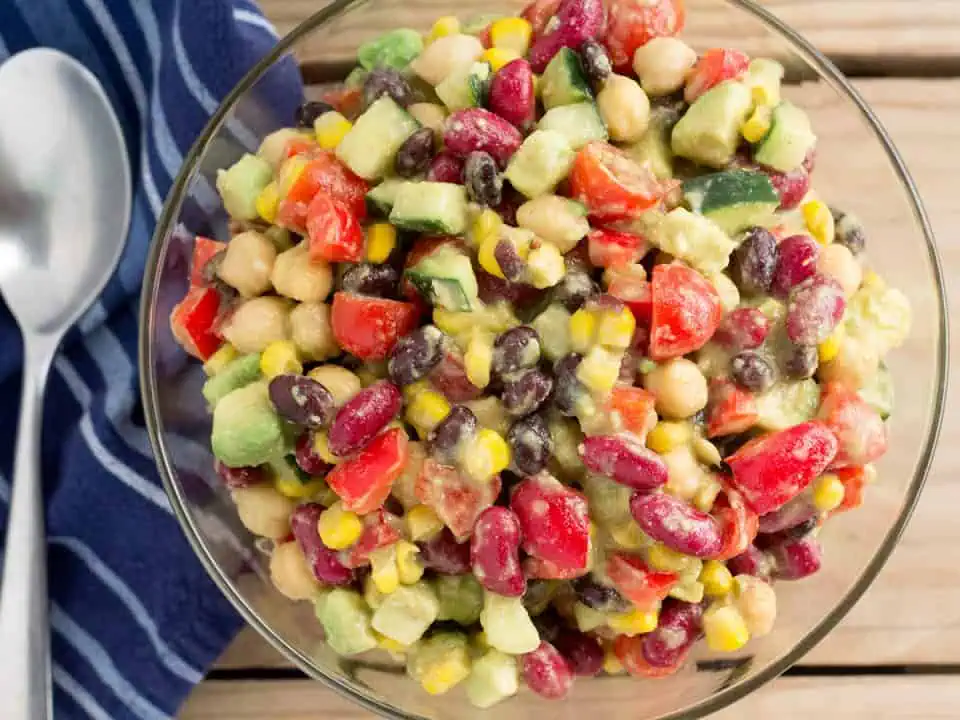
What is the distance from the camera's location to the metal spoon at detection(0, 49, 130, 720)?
1579mm

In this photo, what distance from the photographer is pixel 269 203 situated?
4.03 feet

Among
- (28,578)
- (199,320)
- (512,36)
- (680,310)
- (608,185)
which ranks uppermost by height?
(512,36)

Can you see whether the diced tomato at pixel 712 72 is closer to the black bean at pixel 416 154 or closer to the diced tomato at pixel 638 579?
the black bean at pixel 416 154

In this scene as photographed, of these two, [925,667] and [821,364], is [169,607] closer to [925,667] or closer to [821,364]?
[821,364]

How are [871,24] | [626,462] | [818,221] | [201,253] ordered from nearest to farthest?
[626,462] < [818,221] < [201,253] < [871,24]

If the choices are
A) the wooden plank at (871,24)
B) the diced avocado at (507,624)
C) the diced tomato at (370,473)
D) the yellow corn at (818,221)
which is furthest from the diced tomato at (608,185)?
the wooden plank at (871,24)

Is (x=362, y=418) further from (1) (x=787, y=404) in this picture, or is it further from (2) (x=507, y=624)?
(1) (x=787, y=404)

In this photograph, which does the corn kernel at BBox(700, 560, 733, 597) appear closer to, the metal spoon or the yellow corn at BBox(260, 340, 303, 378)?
the yellow corn at BBox(260, 340, 303, 378)

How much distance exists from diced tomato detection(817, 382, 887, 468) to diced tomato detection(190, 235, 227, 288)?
78 centimetres

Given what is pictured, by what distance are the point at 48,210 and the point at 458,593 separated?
3.09 feet

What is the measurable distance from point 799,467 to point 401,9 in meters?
0.88

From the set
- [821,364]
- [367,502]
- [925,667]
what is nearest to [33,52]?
[367,502]

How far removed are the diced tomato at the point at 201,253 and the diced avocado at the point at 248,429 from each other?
0.80ft

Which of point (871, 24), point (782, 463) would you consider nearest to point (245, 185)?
point (782, 463)
